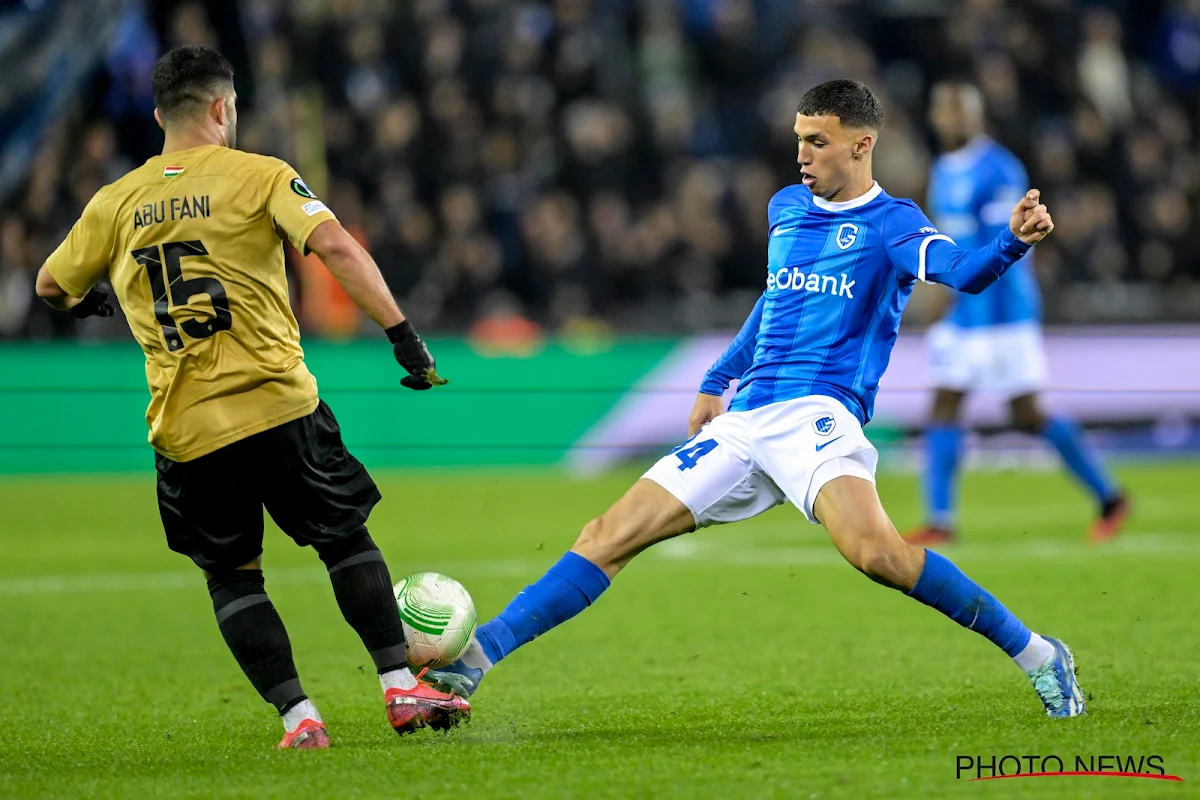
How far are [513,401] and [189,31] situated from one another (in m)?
4.61

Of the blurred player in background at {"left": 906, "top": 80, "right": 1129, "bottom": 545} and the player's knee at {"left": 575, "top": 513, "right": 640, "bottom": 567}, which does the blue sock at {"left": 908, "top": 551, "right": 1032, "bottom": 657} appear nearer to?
the player's knee at {"left": 575, "top": 513, "right": 640, "bottom": 567}

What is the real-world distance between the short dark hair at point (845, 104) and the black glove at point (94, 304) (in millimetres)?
2325

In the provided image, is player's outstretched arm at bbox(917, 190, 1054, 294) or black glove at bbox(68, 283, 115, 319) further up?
player's outstretched arm at bbox(917, 190, 1054, 294)

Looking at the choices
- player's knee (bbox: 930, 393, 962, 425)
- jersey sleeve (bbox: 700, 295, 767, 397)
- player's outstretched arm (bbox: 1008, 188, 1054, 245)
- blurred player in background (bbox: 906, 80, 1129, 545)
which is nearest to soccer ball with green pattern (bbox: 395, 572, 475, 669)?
jersey sleeve (bbox: 700, 295, 767, 397)

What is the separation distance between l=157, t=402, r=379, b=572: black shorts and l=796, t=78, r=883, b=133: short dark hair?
1.84 metres

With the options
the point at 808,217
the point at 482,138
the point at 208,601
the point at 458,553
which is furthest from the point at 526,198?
the point at 808,217

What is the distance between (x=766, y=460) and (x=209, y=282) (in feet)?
5.94

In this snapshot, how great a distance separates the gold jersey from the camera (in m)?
5.18

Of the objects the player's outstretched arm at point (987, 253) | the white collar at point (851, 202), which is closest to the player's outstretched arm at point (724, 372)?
the white collar at point (851, 202)

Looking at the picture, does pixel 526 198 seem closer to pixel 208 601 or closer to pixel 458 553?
pixel 458 553

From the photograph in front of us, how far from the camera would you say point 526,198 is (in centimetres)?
1756

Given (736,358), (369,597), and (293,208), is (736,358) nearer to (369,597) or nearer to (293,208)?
(369,597)
